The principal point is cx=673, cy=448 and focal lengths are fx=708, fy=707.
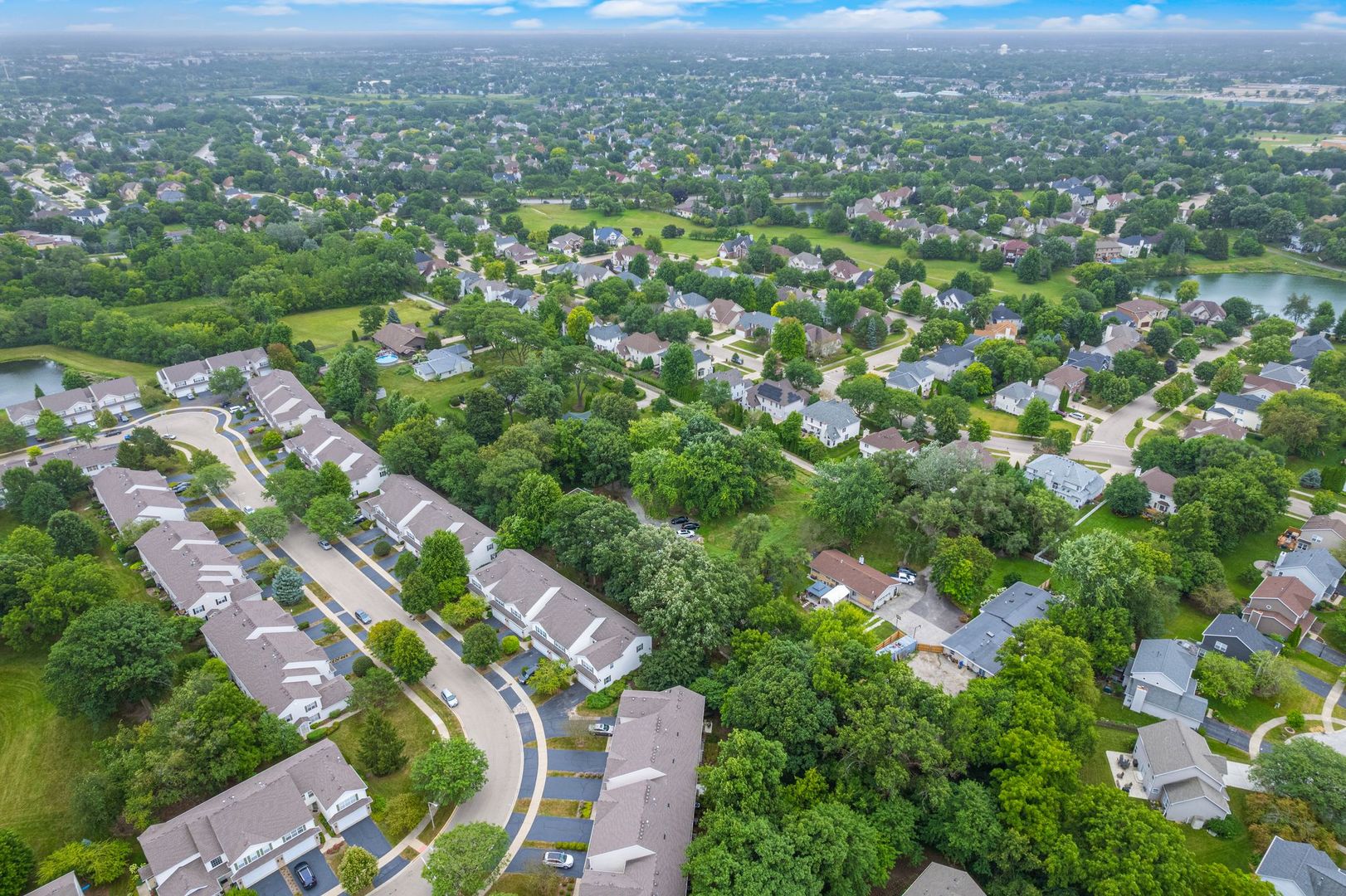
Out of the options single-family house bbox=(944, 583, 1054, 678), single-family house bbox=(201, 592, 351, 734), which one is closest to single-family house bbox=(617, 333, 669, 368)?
single-family house bbox=(944, 583, 1054, 678)

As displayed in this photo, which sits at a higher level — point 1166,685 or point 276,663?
point 276,663

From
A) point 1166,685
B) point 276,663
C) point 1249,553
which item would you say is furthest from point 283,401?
point 1249,553

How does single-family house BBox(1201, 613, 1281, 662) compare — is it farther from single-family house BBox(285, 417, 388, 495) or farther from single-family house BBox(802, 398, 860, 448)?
single-family house BBox(285, 417, 388, 495)

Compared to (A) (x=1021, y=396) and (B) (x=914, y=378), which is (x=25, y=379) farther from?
(A) (x=1021, y=396)

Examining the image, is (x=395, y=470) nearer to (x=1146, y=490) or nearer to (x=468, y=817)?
(x=468, y=817)

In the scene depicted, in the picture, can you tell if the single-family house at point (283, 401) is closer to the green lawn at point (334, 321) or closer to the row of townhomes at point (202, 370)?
the row of townhomes at point (202, 370)

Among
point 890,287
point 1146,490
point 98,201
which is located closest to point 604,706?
point 1146,490

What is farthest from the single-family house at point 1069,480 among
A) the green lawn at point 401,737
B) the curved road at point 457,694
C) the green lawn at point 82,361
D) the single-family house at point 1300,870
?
the green lawn at point 82,361
